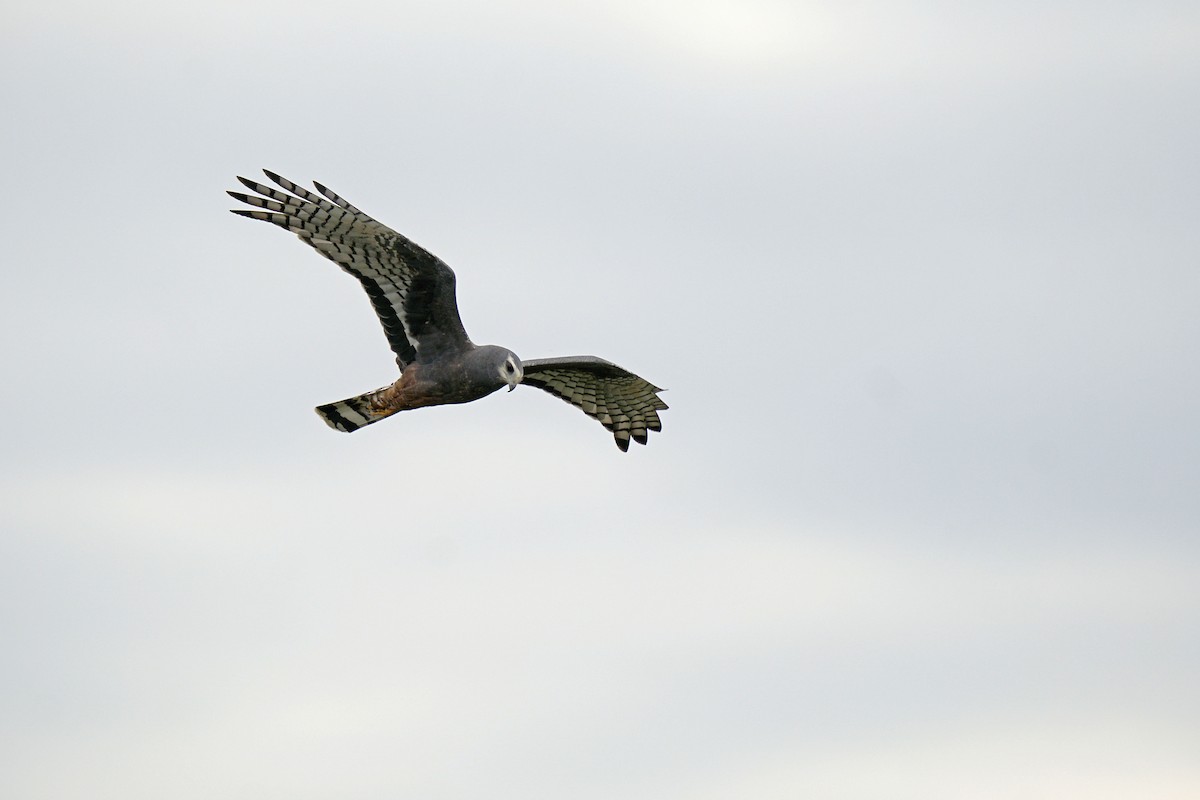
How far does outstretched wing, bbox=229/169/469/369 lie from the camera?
67.7 ft

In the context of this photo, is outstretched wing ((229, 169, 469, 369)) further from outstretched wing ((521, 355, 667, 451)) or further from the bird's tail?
outstretched wing ((521, 355, 667, 451))

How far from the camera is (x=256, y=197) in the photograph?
Result: 20734 mm

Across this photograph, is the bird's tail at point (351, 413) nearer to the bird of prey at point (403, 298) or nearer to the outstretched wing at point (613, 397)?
the bird of prey at point (403, 298)

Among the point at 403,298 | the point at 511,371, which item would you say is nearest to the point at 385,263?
the point at 403,298

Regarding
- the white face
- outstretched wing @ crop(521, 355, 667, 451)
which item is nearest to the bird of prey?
the white face

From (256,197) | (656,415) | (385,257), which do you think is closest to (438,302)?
→ (385,257)

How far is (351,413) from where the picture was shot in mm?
22250

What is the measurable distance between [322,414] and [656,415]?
445cm

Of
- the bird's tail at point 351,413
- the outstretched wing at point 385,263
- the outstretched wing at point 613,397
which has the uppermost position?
the outstretched wing at point 613,397

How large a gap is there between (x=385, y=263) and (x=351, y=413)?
202cm

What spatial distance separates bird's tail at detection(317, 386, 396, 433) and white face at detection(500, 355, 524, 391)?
5.73 feet

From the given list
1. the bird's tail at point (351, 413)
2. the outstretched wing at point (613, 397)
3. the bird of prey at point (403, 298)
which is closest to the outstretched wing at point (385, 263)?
the bird of prey at point (403, 298)

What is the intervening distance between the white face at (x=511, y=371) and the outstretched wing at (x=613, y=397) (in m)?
3.00

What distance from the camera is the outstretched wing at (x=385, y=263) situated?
2062 centimetres
